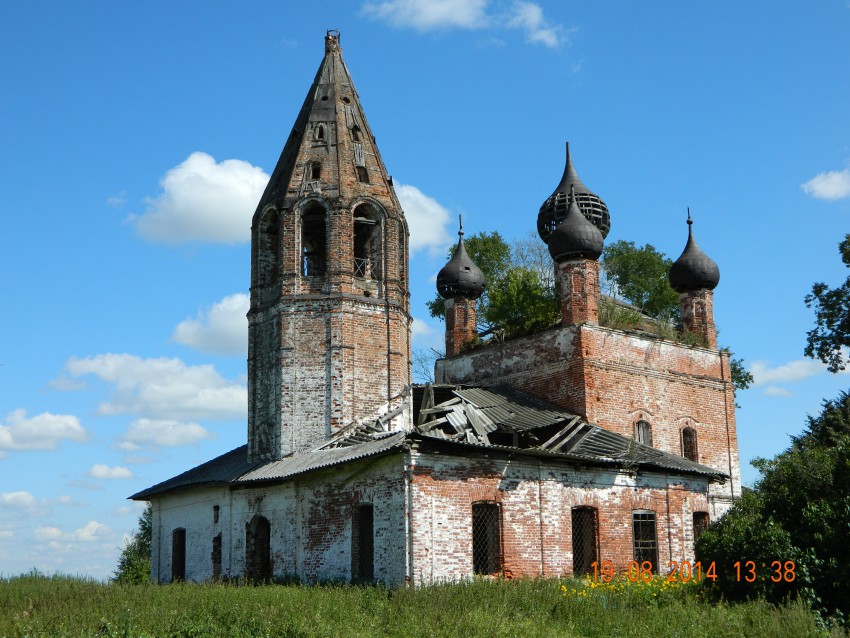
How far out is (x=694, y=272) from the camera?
79.6 feet

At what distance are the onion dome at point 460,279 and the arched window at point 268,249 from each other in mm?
5031

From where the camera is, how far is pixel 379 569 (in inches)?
644

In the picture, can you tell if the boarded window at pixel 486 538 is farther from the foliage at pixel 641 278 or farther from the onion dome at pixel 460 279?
the foliage at pixel 641 278

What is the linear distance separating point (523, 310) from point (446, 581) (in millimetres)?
12383

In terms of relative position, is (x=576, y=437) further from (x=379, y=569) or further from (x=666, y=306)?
(x=666, y=306)

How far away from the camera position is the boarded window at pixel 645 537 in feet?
60.8

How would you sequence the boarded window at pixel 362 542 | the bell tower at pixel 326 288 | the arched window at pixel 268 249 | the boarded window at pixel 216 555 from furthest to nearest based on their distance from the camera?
the arched window at pixel 268 249 < the boarded window at pixel 216 555 < the bell tower at pixel 326 288 < the boarded window at pixel 362 542

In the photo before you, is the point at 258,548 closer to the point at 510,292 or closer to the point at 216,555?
the point at 216,555

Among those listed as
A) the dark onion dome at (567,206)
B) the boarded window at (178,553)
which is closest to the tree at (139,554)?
the boarded window at (178,553)

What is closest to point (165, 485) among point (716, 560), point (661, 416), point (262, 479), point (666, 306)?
point (262, 479)

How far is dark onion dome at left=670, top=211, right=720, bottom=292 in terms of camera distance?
2425cm

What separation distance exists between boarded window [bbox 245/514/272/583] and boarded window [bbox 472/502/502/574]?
17.0ft

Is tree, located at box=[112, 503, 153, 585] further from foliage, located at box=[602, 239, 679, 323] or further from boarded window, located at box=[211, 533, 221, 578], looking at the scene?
foliage, located at box=[602, 239, 679, 323]
